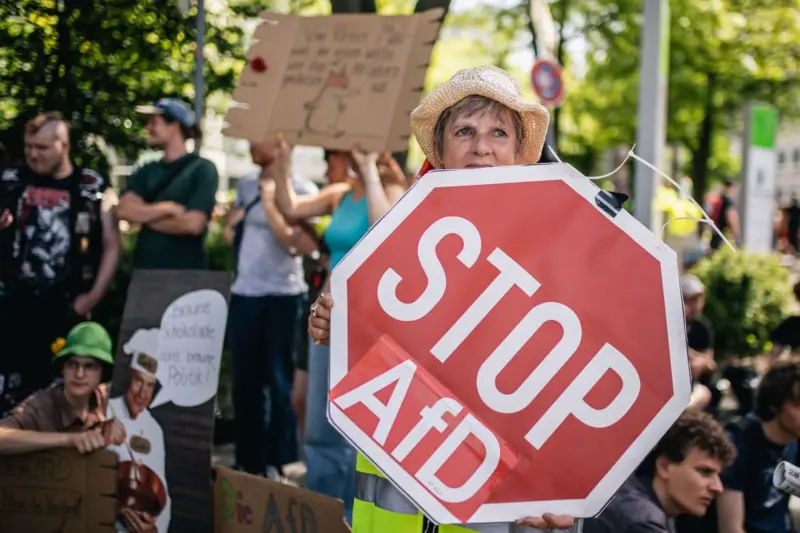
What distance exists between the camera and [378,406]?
7.09ft

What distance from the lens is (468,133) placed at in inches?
97.3

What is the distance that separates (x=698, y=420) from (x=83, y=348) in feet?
7.85

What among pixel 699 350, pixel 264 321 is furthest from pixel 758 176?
pixel 264 321

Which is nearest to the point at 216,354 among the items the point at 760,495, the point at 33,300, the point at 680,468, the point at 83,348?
the point at 83,348

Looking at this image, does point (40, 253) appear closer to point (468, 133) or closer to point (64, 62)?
point (64, 62)

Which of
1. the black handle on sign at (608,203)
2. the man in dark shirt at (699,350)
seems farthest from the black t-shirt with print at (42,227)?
the black handle on sign at (608,203)

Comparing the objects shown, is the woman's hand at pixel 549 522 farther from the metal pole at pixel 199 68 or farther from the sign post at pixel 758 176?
the sign post at pixel 758 176

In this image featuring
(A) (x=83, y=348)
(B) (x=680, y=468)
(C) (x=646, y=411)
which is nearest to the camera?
(C) (x=646, y=411)

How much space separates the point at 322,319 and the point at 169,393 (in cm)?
229

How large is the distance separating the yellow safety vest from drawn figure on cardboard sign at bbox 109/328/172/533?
85.0 inches

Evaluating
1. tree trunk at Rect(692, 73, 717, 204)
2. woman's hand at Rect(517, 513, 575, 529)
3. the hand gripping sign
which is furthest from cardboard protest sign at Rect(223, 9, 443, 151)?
tree trunk at Rect(692, 73, 717, 204)

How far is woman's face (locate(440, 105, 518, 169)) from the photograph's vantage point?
2.45 metres

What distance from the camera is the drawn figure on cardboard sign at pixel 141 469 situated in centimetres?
439

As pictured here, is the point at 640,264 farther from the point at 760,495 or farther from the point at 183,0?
the point at 183,0
